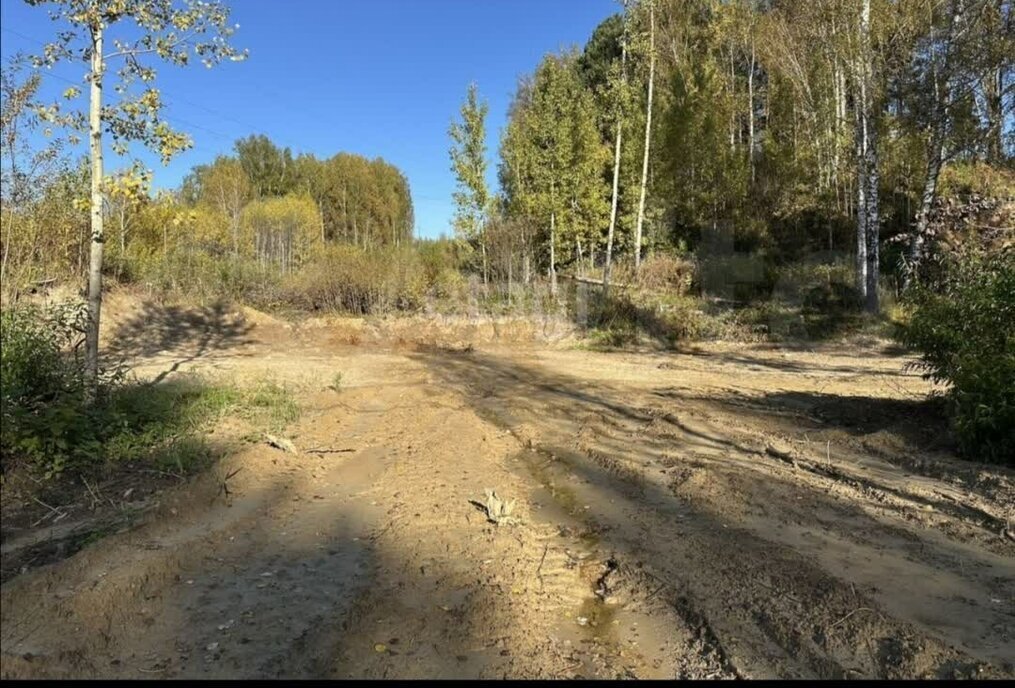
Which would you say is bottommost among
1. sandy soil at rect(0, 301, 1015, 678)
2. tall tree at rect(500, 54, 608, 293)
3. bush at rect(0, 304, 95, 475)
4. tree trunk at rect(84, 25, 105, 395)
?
sandy soil at rect(0, 301, 1015, 678)

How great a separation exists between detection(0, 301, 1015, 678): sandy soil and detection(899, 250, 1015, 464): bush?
48 cm

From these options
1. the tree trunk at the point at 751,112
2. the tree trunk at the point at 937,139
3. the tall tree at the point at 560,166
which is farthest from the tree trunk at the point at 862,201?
the tree trunk at the point at 751,112

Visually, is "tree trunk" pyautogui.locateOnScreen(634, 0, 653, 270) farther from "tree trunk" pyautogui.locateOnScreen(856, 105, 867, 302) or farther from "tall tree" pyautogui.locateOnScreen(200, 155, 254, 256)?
"tall tree" pyautogui.locateOnScreen(200, 155, 254, 256)

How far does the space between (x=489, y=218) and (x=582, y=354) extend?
8297 mm

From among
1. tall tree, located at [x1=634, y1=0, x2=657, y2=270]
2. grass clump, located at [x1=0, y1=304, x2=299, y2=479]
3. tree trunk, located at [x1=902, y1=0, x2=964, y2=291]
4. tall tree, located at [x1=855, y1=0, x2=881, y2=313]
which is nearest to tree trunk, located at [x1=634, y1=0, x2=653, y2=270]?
tall tree, located at [x1=634, y1=0, x2=657, y2=270]

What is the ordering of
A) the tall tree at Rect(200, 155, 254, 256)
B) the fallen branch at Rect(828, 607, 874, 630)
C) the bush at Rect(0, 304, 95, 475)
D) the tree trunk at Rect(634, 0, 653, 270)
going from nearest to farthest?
the fallen branch at Rect(828, 607, 874, 630) < the bush at Rect(0, 304, 95, 475) < the tree trunk at Rect(634, 0, 653, 270) < the tall tree at Rect(200, 155, 254, 256)

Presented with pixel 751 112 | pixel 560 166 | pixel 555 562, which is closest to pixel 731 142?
pixel 751 112

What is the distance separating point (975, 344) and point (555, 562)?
205 inches

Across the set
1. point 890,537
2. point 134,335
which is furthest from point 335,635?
point 134,335

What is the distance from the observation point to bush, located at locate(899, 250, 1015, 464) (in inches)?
246

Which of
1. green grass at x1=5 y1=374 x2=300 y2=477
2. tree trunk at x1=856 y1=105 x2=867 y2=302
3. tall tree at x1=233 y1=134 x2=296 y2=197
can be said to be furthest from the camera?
tall tree at x1=233 y1=134 x2=296 y2=197

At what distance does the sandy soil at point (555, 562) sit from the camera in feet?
10.6

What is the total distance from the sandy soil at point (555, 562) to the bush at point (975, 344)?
48 centimetres

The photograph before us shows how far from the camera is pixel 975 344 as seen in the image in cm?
700
